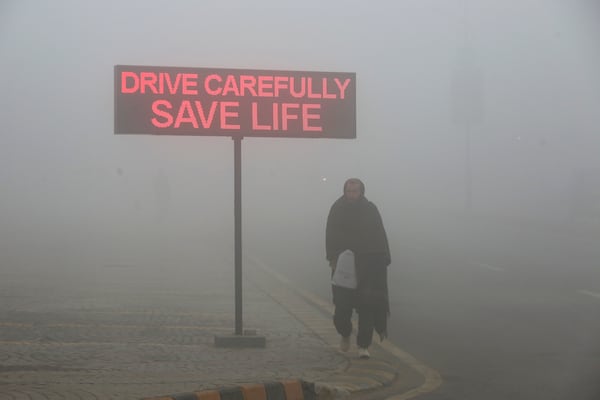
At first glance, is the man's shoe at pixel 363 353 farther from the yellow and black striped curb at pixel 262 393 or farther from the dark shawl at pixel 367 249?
the yellow and black striped curb at pixel 262 393

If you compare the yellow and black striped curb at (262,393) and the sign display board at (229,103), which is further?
the sign display board at (229,103)

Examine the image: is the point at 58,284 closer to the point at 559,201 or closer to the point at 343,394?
the point at 343,394

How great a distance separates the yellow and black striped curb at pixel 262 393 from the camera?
6.68 meters

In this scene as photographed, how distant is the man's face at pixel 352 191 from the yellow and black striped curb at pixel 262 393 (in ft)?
9.07

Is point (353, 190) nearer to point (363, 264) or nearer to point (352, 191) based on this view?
point (352, 191)

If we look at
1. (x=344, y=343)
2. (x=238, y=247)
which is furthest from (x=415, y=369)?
(x=238, y=247)

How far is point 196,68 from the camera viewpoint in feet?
31.9

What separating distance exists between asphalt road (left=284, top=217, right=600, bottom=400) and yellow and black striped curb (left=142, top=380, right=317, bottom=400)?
112cm

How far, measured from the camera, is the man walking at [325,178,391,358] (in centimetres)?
959

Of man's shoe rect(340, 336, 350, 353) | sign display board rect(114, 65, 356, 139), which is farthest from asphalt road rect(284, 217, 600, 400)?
sign display board rect(114, 65, 356, 139)

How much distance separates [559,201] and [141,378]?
234 ft

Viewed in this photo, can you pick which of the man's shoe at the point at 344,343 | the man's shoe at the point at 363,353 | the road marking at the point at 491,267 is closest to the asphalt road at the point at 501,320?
the road marking at the point at 491,267

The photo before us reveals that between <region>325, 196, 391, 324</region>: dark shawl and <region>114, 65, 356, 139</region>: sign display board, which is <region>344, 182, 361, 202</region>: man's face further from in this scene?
<region>114, 65, 356, 139</region>: sign display board

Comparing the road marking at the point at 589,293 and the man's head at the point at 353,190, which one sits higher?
the man's head at the point at 353,190
